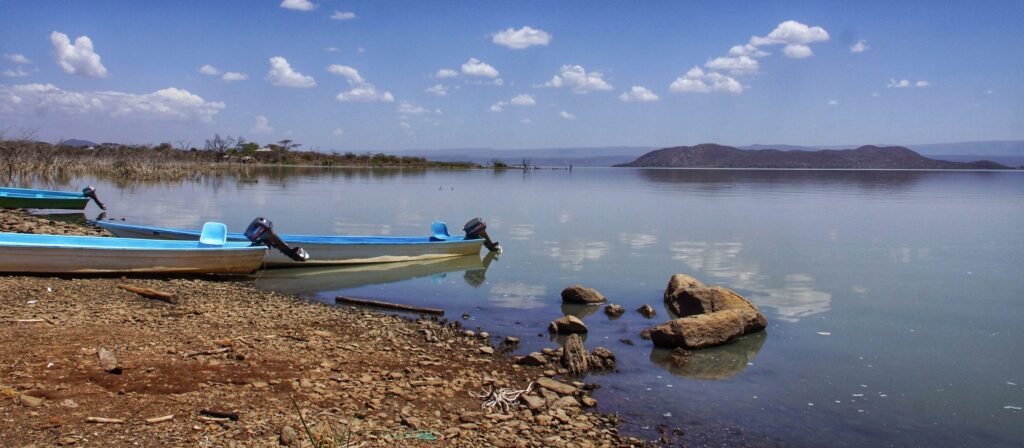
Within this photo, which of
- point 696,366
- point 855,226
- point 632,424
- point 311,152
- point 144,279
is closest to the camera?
point 632,424

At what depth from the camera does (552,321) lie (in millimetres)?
10406

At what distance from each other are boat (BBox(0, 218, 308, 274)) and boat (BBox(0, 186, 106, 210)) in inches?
492

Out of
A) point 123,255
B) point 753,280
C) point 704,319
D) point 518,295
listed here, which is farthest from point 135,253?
point 753,280

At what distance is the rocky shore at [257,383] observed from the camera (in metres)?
5.24

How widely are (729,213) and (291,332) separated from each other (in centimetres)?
2585

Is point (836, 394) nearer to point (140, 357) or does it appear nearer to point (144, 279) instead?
point (140, 357)

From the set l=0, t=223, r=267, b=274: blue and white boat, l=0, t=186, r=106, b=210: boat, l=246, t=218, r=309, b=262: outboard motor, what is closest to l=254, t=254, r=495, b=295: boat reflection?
l=246, t=218, r=309, b=262: outboard motor

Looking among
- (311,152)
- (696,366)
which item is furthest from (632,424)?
(311,152)

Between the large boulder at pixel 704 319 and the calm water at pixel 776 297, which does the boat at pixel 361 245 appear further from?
the large boulder at pixel 704 319

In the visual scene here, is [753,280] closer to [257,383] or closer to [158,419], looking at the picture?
[257,383]

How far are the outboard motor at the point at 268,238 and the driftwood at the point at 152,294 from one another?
10.7 ft

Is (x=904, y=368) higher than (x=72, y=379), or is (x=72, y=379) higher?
(x=72, y=379)

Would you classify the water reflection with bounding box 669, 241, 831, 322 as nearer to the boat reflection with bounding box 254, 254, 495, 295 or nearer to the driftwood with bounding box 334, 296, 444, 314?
the boat reflection with bounding box 254, 254, 495, 295

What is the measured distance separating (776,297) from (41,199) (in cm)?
2158
